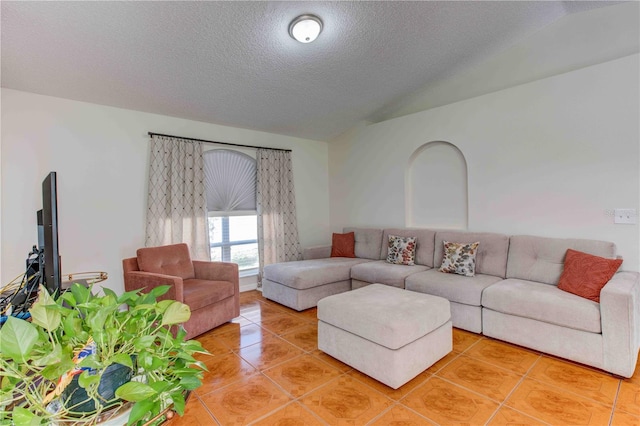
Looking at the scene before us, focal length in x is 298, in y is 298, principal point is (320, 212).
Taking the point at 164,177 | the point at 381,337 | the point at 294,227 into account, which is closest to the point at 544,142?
the point at 381,337

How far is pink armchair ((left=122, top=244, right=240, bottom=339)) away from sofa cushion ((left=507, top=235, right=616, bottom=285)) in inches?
116

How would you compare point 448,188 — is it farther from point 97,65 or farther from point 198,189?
point 97,65

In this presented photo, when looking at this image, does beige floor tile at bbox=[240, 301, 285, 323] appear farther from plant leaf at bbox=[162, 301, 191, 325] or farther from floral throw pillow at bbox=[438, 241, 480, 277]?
plant leaf at bbox=[162, 301, 191, 325]

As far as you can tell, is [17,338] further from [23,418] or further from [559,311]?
[559,311]

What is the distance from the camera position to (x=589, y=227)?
113 inches

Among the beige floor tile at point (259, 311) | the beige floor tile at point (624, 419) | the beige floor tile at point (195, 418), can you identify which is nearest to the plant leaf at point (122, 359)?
the beige floor tile at point (195, 418)

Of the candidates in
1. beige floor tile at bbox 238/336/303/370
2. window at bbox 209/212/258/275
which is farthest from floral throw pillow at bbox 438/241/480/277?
window at bbox 209/212/258/275

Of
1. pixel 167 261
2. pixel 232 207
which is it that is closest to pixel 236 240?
pixel 232 207

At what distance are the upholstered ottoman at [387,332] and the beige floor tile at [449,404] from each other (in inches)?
4.9

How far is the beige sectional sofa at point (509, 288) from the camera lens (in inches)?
82.4

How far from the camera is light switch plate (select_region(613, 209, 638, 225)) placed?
264cm

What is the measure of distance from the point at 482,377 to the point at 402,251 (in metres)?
1.84

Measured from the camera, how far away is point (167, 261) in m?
3.19

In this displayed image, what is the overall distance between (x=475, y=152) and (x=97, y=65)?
4027mm
